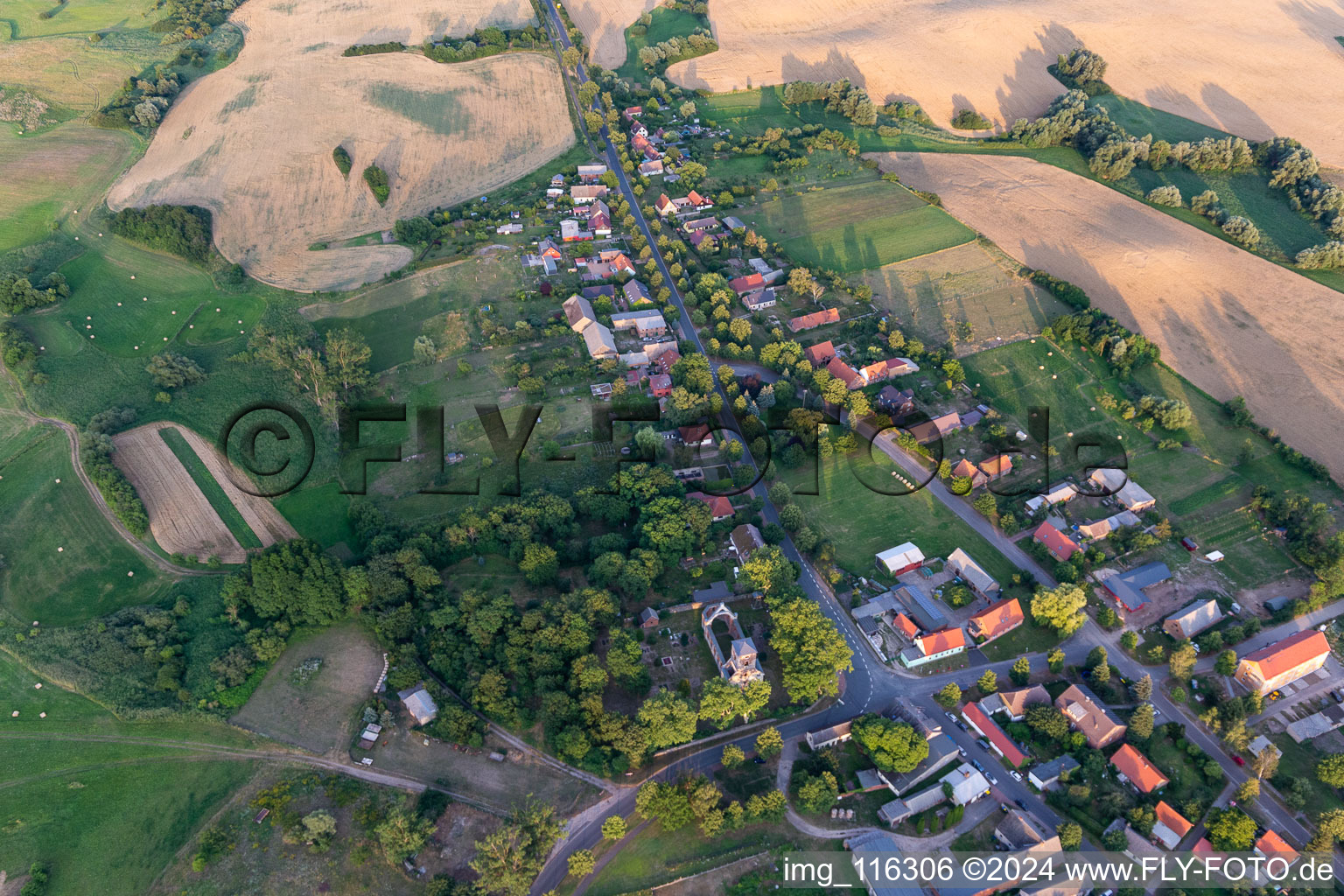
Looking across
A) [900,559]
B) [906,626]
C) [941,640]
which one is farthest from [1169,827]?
[900,559]

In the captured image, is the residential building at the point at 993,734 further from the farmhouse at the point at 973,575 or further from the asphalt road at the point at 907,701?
the farmhouse at the point at 973,575

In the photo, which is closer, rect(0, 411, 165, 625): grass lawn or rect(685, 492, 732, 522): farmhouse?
rect(0, 411, 165, 625): grass lawn

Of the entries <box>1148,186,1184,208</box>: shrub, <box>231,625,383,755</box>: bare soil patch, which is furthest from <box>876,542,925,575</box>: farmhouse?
<box>1148,186,1184,208</box>: shrub

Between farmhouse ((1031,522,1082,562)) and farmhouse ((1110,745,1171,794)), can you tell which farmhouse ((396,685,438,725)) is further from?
farmhouse ((1031,522,1082,562))

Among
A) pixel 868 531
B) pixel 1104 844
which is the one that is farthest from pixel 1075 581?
pixel 1104 844

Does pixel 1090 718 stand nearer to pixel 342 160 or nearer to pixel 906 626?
pixel 906 626

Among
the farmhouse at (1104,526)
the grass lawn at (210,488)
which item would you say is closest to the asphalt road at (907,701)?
the farmhouse at (1104,526)
